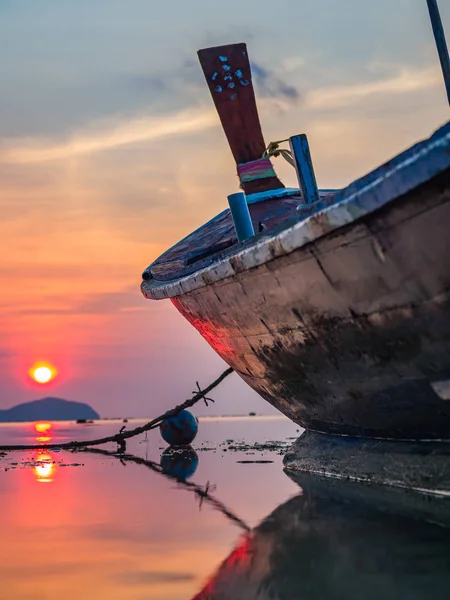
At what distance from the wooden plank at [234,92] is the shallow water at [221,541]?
389 cm

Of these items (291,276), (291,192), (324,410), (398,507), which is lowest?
(398,507)

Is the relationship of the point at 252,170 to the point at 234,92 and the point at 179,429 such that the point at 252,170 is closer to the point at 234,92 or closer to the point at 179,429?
the point at 234,92

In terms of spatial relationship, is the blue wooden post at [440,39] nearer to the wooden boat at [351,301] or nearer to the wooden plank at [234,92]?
the wooden boat at [351,301]

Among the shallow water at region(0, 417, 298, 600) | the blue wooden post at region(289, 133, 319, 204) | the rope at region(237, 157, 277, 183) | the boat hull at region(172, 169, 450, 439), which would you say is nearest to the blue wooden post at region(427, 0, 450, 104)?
the blue wooden post at region(289, 133, 319, 204)

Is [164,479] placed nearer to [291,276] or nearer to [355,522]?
[291,276]

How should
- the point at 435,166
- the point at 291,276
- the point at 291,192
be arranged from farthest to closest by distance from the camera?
the point at 291,192
the point at 291,276
the point at 435,166

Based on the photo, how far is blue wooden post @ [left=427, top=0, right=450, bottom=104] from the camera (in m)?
6.25

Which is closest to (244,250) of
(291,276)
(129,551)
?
(291,276)

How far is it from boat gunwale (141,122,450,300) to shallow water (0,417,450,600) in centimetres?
159

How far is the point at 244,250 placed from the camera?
228 inches

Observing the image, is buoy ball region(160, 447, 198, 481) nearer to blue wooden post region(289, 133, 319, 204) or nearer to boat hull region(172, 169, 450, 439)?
boat hull region(172, 169, 450, 439)

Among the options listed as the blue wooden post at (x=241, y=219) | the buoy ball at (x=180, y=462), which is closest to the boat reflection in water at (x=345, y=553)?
the blue wooden post at (x=241, y=219)

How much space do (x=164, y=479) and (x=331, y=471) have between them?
1487 millimetres

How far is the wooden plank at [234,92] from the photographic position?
883 cm
